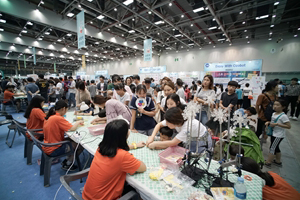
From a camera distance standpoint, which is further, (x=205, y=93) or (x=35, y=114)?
(x=205, y=93)

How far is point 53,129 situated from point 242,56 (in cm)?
1461

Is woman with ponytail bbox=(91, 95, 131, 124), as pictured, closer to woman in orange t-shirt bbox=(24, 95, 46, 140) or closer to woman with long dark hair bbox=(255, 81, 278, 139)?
woman in orange t-shirt bbox=(24, 95, 46, 140)

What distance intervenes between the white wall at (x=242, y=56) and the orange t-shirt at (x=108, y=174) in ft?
46.7

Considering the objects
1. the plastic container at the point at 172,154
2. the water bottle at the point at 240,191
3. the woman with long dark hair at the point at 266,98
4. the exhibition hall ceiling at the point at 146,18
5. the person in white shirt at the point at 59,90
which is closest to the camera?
the water bottle at the point at 240,191

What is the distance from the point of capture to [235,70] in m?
8.77

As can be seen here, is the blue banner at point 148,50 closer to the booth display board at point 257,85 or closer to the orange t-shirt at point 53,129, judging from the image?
the booth display board at point 257,85

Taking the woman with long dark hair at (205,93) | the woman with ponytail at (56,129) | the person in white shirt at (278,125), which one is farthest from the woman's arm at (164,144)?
the person in white shirt at (278,125)

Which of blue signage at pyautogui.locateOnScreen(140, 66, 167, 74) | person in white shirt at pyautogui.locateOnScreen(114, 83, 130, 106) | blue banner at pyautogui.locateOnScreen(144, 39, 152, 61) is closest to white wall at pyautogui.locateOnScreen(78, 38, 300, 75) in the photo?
blue signage at pyautogui.locateOnScreen(140, 66, 167, 74)

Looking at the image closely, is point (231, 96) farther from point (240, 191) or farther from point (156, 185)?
point (156, 185)

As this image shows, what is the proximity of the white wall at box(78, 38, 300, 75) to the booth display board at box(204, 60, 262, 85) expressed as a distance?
3787 mm

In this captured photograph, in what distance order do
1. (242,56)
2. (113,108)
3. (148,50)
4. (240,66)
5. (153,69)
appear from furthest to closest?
(153,69) → (242,56) → (148,50) → (240,66) → (113,108)

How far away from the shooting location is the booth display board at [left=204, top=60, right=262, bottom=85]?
8176 mm

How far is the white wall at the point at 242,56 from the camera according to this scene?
969 centimetres

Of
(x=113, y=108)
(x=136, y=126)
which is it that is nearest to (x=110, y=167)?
(x=113, y=108)
